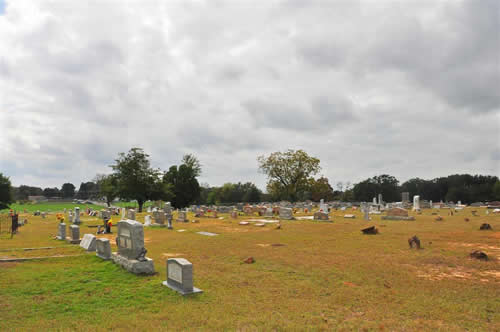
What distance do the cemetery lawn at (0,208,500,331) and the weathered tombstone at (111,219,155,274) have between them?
0.29 metres

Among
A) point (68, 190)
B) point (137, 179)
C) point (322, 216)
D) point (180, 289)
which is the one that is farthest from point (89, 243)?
point (68, 190)

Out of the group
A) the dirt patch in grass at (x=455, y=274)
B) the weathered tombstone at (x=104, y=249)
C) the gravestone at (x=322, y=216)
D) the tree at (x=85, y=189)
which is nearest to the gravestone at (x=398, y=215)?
the gravestone at (x=322, y=216)

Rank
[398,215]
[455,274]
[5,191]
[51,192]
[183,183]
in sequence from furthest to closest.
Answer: [51,192]
[183,183]
[5,191]
[398,215]
[455,274]

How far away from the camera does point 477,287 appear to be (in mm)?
7508

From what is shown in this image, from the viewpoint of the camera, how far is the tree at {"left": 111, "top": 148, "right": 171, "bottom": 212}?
163ft

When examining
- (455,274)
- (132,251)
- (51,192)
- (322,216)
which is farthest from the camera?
(51,192)

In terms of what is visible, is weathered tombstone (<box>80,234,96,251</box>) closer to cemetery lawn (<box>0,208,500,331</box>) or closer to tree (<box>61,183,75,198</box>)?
cemetery lawn (<box>0,208,500,331</box>)

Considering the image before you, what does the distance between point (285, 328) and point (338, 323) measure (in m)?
0.95

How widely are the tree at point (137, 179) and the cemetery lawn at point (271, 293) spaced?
38.1 meters

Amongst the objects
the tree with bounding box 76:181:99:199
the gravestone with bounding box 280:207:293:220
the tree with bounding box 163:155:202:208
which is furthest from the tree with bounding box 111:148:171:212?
the tree with bounding box 76:181:99:199

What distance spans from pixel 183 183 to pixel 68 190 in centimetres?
13129

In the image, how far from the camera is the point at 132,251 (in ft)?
30.0

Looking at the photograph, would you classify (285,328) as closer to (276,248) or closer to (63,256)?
(276,248)

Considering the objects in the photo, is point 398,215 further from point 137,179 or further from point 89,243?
point 137,179
